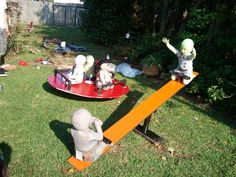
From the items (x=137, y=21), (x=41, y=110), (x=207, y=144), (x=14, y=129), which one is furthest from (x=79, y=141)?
(x=137, y=21)

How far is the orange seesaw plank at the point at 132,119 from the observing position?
4.14 metres

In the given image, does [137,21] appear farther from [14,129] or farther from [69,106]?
[14,129]

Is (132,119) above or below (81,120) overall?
below

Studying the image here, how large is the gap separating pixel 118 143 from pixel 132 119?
0.59 metres

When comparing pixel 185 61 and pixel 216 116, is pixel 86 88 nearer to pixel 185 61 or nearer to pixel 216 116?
pixel 185 61

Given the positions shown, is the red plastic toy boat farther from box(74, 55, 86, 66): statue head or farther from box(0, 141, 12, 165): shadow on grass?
box(0, 141, 12, 165): shadow on grass

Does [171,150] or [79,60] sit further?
[79,60]

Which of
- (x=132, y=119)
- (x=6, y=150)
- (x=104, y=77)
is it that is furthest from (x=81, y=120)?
(x=104, y=77)

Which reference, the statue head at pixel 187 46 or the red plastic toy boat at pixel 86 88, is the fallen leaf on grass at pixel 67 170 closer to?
the red plastic toy boat at pixel 86 88

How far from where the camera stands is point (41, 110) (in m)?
5.87

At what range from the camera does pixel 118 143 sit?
4902 millimetres

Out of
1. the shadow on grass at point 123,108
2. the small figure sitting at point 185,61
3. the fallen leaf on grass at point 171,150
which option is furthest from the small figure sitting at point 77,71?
the fallen leaf on grass at point 171,150

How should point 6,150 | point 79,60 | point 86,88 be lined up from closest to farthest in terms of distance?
point 6,150, point 79,60, point 86,88

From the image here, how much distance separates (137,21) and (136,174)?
32.9 feet
